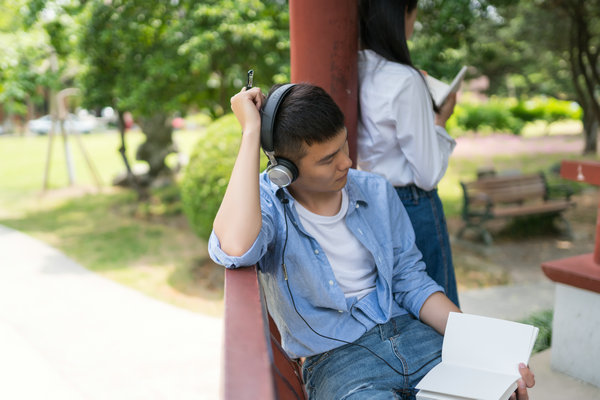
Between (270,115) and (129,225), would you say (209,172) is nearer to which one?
(129,225)

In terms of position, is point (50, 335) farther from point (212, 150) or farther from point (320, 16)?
point (320, 16)

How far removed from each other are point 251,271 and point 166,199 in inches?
358

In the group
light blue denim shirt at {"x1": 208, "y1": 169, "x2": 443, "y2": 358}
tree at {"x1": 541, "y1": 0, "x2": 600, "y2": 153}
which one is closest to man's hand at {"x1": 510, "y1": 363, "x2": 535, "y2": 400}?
light blue denim shirt at {"x1": 208, "y1": 169, "x2": 443, "y2": 358}

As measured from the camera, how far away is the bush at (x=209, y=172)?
5727 millimetres

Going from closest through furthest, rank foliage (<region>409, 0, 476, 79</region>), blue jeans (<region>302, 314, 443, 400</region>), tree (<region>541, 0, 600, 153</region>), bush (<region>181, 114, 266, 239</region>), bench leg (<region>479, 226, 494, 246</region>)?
1. blue jeans (<region>302, 314, 443, 400</region>)
2. bush (<region>181, 114, 266, 239</region>)
3. foliage (<region>409, 0, 476, 79</region>)
4. bench leg (<region>479, 226, 494, 246</region>)
5. tree (<region>541, 0, 600, 153</region>)

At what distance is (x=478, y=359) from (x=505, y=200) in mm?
6410

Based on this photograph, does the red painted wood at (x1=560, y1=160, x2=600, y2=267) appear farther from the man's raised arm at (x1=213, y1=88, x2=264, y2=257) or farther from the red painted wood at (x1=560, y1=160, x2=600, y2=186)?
the man's raised arm at (x1=213, y1=88, x2=264, y2=257)

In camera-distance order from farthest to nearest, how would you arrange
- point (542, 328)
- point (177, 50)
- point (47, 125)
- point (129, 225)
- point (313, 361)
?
point (47, 125)
point (129, 225)
point (177, 50)
point (542, 328)
point (313, 361)

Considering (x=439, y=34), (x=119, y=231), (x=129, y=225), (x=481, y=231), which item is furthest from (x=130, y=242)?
(x=439, y=34)

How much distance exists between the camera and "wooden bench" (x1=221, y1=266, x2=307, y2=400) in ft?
3.57

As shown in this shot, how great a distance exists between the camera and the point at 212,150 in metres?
5.93

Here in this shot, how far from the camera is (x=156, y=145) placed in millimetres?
11594

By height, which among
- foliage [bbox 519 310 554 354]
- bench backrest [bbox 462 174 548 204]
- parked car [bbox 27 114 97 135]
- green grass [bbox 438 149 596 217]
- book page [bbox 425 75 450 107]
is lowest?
parked car [bbox 27 114 97 135]

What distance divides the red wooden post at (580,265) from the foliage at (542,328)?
77 centimetres
